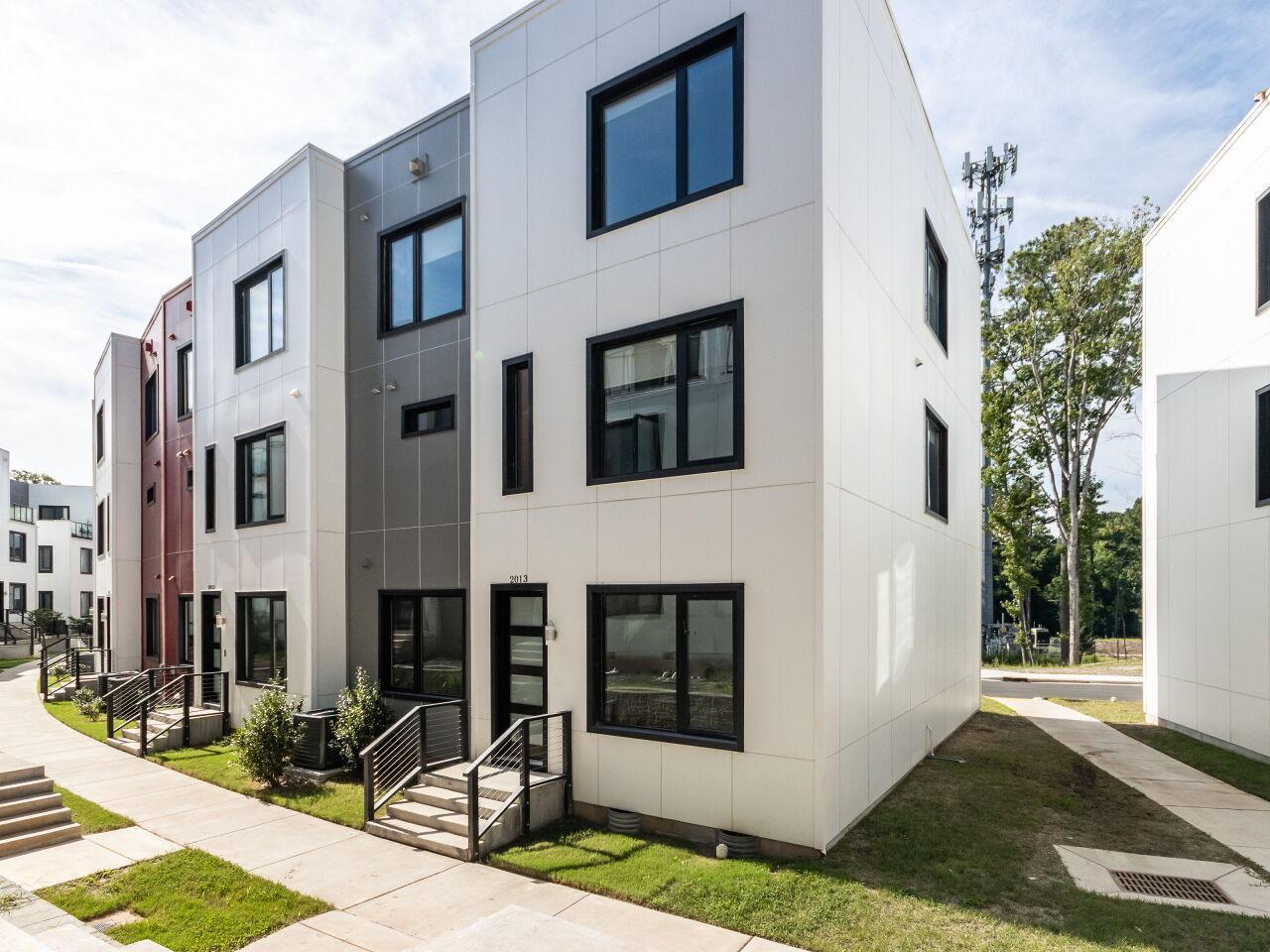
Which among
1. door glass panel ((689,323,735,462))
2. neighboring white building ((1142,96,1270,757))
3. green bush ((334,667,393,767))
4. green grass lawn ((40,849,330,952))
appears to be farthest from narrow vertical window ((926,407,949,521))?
green grass lawn ((40,849,330,952))

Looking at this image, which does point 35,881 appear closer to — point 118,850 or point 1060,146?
point 118,850

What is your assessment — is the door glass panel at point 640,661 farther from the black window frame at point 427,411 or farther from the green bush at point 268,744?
the green bush at point 268,744

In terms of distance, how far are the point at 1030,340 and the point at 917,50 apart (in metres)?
19.7

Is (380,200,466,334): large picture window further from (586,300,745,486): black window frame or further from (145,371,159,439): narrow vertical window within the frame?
(145,371,159,439): narrow vertical window

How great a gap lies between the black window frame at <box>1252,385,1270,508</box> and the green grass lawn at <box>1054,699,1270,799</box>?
3.84 m

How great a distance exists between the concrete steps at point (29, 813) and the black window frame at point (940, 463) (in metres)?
12.0

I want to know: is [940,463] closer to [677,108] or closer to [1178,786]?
[1178,786]

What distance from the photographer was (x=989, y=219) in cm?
3238

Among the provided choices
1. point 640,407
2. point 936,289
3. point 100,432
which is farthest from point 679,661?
point 100,432

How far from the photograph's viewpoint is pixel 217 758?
12.0 metres

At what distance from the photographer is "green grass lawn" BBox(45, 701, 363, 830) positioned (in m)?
9.05

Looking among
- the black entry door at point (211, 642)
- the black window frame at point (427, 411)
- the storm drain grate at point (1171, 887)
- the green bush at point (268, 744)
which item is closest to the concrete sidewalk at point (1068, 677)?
the storm drain grate at point (1171, 887)

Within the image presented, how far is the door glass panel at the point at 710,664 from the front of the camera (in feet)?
24.4

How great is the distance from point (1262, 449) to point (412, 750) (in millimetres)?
12823
